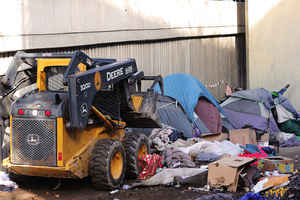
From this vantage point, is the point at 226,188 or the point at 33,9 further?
Answer: the point at 33,9

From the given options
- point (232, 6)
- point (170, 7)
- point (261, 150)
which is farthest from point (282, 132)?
point (232, 6)

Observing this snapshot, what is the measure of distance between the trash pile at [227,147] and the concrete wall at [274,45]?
128 cm

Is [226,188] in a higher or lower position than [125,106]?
lower

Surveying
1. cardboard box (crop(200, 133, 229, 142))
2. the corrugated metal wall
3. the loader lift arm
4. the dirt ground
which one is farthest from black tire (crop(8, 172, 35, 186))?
cardboard box (crop(200, 133, 229, 142))

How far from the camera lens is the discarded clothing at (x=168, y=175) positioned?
10.1m

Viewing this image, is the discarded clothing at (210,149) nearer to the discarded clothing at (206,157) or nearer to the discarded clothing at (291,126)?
the discarded clothing at (206,157)

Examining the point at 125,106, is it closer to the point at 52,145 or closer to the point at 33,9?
the point at 52,145

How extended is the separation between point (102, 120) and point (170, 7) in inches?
342

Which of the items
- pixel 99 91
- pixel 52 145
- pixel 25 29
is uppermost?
pixel 25 29

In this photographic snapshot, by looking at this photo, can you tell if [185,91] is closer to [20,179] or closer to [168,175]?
[168,175]

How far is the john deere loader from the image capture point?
891 cm

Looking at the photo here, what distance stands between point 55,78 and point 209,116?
676 centimetres

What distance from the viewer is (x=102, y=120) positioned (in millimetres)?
9906

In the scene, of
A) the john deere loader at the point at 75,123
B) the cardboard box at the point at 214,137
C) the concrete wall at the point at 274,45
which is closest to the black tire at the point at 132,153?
the john deere loader at the point at 75,123
